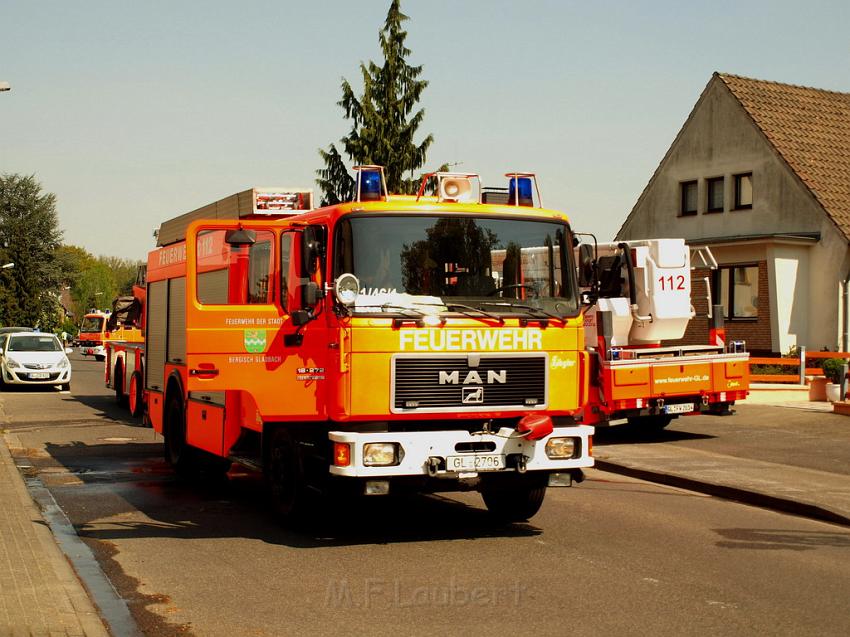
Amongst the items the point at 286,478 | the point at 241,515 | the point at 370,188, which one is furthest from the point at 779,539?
the point at 241,515

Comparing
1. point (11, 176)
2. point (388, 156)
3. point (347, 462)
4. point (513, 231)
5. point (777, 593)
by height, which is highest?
point (11, 176)

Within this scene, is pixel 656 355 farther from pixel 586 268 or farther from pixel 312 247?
pixel 312 247

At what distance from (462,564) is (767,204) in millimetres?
27939

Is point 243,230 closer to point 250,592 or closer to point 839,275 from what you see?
point 250,592

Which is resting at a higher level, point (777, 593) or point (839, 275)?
point (839, 275)

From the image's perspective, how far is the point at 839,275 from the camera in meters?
31.9

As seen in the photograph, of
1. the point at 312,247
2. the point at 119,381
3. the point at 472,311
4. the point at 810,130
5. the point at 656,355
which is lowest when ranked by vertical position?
the point at 119,381

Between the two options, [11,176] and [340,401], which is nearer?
[340,401]

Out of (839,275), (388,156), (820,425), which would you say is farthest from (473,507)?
(388,156)

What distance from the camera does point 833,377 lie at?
22.5 meters

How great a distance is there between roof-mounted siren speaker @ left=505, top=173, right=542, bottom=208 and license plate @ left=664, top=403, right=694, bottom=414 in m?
7.45

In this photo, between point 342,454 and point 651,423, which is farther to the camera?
point 651,423

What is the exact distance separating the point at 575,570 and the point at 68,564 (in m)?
3.57

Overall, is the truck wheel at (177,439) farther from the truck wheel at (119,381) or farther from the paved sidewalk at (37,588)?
the truck wheel at (119,381)
